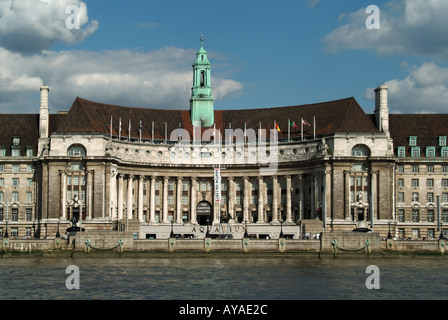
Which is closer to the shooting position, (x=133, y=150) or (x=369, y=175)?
(x=369, y=175)

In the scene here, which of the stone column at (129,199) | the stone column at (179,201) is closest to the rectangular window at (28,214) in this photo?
the stone column at (129,199)

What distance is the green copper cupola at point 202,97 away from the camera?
5768 inches

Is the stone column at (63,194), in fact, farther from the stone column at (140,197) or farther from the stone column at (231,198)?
the stone column at (231,198)

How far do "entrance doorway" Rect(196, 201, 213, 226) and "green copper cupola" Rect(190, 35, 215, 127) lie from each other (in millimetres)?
13578

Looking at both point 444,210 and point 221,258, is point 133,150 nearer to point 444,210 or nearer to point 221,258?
point 221,258

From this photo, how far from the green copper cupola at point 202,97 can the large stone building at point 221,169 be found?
0.17 metres

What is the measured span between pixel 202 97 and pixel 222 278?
7270 cm

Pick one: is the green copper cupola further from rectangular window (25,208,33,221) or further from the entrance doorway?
rectangular window (25,208,33,221)

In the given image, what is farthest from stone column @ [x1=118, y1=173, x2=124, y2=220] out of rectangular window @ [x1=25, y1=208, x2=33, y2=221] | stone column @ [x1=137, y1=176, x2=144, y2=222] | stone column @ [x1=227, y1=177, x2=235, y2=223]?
stone column @ [x1=227, y1=177, x2=235, y2=223]

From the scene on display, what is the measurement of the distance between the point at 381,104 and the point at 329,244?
39429 mm

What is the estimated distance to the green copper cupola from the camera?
146 metres

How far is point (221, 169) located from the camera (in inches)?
5541
